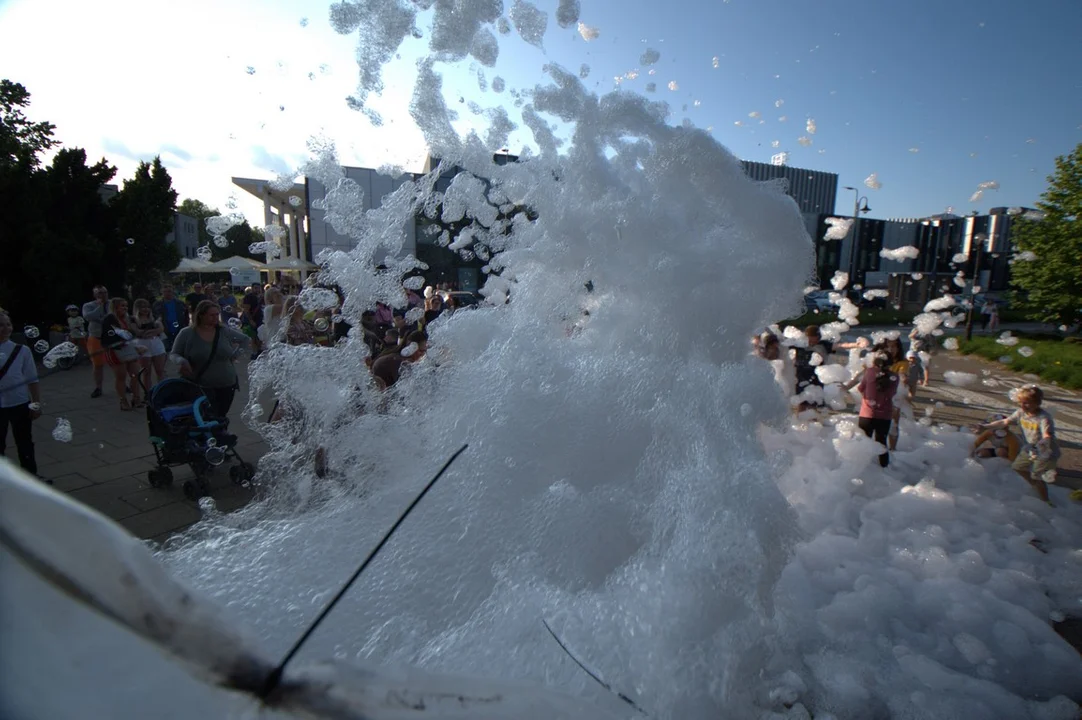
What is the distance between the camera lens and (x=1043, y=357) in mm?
11859

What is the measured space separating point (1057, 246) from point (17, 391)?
1871 cm

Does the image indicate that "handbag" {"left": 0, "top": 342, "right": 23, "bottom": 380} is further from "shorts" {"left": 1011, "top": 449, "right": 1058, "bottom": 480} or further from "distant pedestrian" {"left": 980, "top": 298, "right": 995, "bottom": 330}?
"distant pedestrian" {"left": 980, "top": 298, "right": 995, "bottom": 330}

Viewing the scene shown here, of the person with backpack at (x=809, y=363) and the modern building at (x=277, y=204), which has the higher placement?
the modern building at (x=277, y=204)

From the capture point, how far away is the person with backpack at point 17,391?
168 inches

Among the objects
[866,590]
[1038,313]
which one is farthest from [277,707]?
[1038,313]

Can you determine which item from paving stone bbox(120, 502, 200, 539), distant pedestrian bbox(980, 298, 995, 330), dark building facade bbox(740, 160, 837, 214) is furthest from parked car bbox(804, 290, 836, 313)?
paving stone bbox(120, 502, 200, 539)

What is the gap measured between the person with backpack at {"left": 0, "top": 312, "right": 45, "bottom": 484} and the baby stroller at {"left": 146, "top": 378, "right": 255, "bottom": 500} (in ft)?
2.88

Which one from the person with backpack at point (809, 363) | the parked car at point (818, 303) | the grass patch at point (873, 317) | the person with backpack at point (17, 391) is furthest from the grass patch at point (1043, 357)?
the person with backpack at point (17, 391)

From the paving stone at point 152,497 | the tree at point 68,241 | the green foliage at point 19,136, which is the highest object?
the green foliage at point 19,136

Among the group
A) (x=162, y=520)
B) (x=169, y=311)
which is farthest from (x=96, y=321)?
(x=162, y=520)

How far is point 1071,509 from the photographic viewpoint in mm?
4699

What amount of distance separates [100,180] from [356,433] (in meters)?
12.1

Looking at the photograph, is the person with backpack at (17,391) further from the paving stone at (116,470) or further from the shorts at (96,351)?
the shorts at (96,351)

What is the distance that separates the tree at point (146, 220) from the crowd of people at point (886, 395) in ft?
35.9
